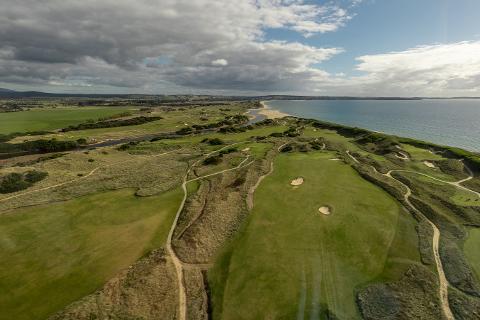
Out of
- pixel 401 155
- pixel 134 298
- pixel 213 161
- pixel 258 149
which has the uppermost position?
pixel 401 155

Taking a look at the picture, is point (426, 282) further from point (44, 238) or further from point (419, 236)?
point (44, 238)

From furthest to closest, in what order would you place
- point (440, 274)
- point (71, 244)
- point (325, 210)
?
point (325, 210) < point (71, 244) < point (440, 274)

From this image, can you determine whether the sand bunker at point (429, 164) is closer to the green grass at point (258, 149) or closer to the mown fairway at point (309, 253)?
the mown fairway at point (309, 253)

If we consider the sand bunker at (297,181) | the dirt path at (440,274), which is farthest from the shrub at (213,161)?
the dirt path at (440,274)

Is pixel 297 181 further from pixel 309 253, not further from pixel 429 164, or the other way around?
pixel 429 164

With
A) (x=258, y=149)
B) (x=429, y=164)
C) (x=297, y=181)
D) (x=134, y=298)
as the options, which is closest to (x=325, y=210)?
(x=297, y=181)

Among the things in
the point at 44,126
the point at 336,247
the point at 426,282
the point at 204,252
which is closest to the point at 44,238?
the point at 204,252
